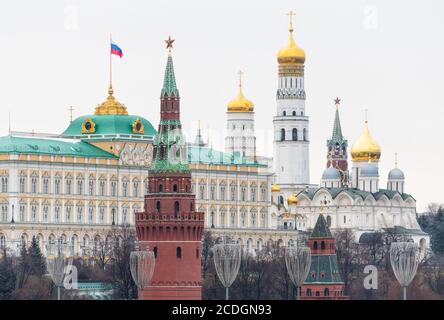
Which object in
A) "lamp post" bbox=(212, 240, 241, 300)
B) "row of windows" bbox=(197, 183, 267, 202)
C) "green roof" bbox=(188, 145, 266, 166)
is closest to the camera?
"lamp post" bbox=(212, 240, 241, 300)

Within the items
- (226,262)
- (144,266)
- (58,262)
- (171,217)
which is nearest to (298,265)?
(226,262)

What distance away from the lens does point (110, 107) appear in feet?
604

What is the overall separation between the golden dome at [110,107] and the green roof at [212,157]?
7.58 m

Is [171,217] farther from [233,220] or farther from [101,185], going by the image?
[233,220]

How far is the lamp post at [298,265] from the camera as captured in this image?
142 meters

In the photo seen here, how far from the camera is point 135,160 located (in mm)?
184375

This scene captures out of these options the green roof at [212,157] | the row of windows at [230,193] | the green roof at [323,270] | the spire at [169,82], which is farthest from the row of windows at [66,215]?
the spire at [169,82]

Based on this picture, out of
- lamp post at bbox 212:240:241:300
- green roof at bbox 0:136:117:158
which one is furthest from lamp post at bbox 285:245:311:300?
green roof at bbox 0:136:117:158

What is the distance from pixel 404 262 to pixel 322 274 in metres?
18.9

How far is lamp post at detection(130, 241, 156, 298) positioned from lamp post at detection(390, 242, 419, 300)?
15850mm

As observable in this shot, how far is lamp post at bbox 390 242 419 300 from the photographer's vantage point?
14688cm

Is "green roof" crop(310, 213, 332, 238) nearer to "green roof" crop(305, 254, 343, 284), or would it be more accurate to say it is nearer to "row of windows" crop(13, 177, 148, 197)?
"green roof" crop(305, 254, 343, 284)

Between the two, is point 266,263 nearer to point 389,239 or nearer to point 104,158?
point 104,158
